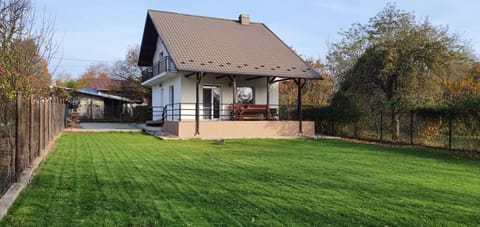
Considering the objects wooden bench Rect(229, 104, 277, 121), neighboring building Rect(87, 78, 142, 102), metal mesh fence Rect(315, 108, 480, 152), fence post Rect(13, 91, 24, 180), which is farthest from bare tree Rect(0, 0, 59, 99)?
neighboring building Rect(87, 78, 142, 102)

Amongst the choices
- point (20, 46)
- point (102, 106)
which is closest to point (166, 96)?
point (20, 46)

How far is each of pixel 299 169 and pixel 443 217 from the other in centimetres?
360

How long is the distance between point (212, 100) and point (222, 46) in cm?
285

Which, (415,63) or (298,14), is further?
(298,14)

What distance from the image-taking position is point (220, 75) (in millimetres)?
20094

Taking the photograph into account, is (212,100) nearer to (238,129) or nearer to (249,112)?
(249,112)

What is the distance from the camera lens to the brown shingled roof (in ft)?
59.1

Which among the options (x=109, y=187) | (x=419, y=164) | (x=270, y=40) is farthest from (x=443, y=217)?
(x=270, y=40)

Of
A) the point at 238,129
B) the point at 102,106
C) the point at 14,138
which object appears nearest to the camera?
the point at 14,138

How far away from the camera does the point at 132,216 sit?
4.25m

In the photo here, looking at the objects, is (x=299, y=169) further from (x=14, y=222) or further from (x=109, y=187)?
(x=14, y=222)

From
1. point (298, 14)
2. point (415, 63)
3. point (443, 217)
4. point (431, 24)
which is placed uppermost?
point (298, 14)

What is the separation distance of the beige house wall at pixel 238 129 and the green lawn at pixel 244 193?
7.36 m

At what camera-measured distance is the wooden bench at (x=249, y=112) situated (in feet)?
59.9
